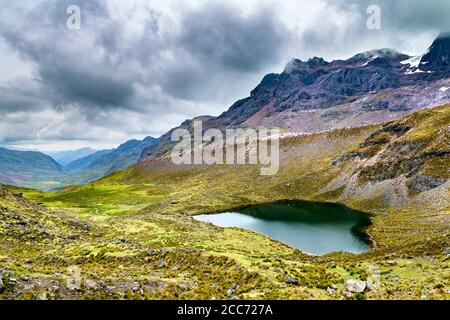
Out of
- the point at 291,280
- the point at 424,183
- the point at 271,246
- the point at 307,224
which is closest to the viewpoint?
the point at 291,280

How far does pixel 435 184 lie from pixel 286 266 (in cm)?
9981

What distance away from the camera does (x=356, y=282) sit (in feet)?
96.5

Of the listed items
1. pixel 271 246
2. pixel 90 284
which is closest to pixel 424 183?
pixel 271 246

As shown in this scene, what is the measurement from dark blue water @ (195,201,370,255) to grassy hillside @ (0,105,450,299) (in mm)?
5651

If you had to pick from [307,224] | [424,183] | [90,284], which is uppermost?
[424,183]

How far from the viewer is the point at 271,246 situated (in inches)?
2702

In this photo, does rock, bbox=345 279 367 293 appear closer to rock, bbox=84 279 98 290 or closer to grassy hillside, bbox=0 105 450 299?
grassy hillside, bbox=0 105 450 299

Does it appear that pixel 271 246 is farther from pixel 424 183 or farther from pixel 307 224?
pixel 424 183

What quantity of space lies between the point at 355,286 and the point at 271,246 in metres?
40.3

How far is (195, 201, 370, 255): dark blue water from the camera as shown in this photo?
3004 inches

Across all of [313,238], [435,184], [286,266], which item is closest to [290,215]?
[313,238]

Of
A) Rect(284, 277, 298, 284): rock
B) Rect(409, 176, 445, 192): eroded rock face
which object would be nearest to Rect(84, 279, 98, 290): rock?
Rect(284, 277, 298, 284): rock

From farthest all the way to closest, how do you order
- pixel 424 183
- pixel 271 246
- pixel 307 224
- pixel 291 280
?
pixel 424 183, pixel 307 224, pixel 271 246, pixel 291 280

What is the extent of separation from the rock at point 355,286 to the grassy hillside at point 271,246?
2.69ft
